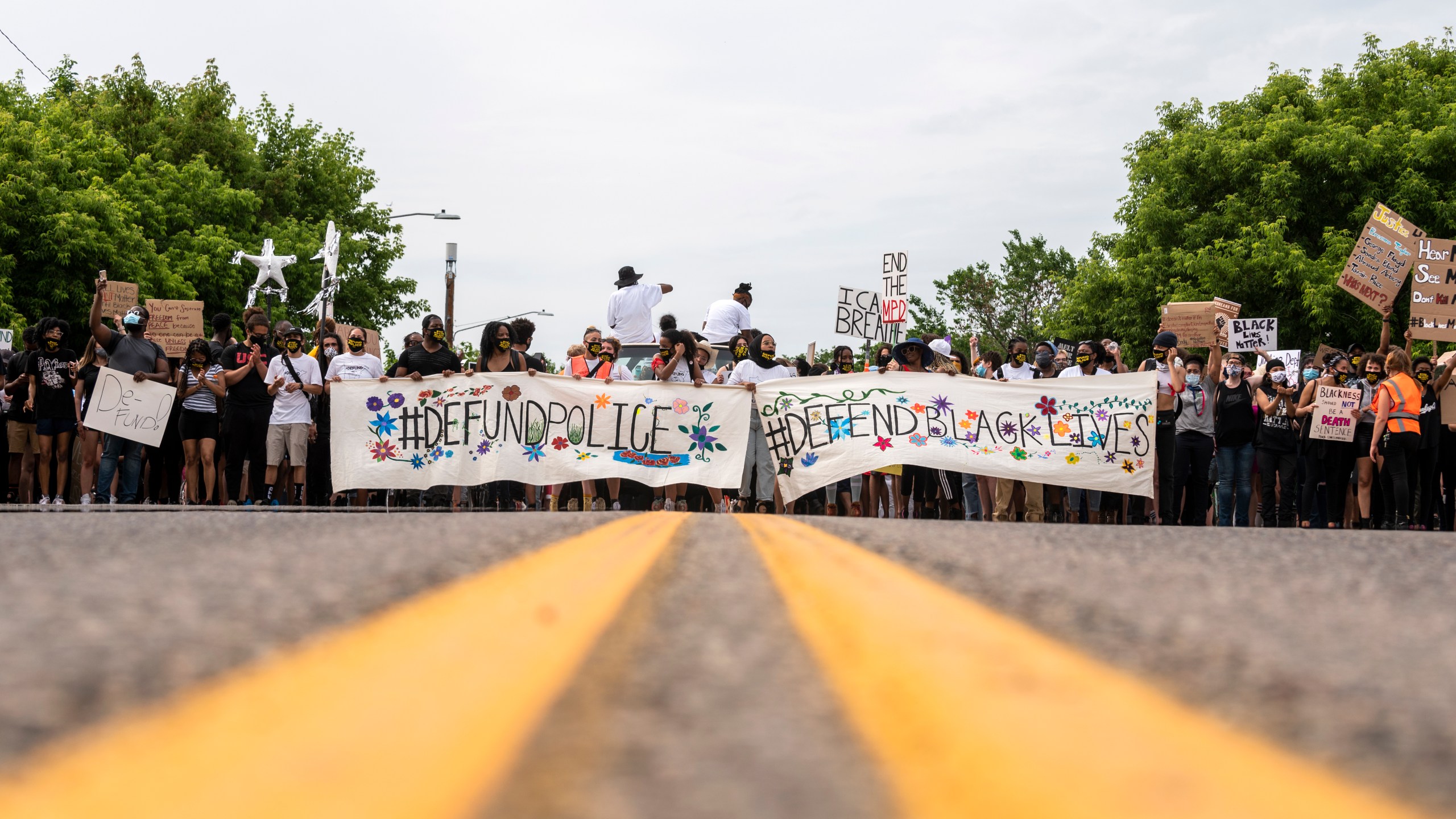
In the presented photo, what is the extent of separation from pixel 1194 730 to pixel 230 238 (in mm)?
47018

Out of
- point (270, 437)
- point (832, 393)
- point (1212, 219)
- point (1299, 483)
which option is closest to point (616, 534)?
point (832, 393)

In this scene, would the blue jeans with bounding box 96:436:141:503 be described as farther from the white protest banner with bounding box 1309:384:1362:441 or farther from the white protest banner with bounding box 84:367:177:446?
the white protest banner with bounding box 1309:384:1362:441

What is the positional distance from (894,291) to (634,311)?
18.1 ft

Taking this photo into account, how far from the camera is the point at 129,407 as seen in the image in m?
13.0

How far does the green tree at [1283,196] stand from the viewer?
36531mm

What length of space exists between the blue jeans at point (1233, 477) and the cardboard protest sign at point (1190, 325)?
6.36 feet

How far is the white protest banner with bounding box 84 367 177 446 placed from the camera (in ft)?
42.1

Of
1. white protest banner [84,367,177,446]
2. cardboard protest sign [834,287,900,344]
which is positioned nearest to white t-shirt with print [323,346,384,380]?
white protest banner [84,367,177,446]

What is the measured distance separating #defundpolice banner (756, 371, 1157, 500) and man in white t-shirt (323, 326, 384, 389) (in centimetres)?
426

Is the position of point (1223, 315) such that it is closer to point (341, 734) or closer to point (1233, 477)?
point (1233, 477)

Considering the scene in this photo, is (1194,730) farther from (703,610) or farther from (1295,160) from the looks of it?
(1295,160)

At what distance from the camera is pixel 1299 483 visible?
15461mm

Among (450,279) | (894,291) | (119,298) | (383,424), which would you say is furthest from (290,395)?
(450,279)

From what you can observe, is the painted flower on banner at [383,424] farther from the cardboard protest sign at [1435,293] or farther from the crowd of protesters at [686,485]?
the cardboard protest sign at [1435,293]
